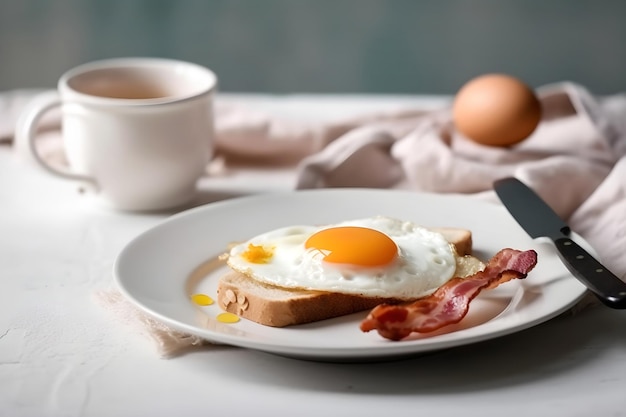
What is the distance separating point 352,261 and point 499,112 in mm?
775

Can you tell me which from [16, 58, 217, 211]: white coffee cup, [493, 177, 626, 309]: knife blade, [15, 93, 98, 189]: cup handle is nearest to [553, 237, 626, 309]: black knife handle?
[493, 177, 626, 309]: knife blade

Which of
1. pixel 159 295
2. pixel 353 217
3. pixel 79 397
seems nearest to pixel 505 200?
pixel 353 217

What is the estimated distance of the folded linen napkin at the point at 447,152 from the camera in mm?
1701

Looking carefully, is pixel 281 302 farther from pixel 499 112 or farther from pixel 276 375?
pixel 499 112

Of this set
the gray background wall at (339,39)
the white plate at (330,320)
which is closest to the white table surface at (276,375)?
the white plate at (330,320)

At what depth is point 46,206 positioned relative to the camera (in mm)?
1854

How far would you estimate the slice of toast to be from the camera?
4.06ft

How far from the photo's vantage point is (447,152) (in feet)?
6.13

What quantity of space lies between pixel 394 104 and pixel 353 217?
0.85 metres

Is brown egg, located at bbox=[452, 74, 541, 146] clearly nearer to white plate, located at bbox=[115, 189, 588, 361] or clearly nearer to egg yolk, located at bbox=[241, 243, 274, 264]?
white plate, located at bbox=[115, 189, 588, 361]

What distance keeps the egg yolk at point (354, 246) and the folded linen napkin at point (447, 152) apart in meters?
0.40

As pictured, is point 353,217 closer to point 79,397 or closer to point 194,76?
point 194,76

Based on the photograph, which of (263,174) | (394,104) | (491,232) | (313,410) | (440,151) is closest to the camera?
(313,410)

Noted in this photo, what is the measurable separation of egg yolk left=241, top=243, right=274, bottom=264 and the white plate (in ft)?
0.26
